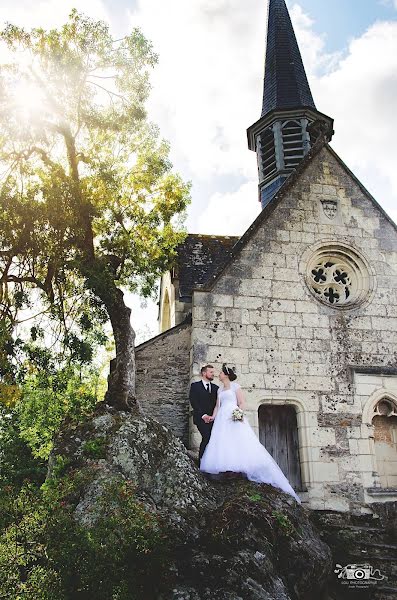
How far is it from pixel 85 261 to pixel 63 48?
423 centimetres

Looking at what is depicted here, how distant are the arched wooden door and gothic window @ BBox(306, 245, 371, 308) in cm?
261

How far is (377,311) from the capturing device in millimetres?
11398

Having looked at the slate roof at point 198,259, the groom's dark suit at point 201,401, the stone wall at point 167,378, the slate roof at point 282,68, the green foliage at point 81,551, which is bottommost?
the green foliage at point 81,551

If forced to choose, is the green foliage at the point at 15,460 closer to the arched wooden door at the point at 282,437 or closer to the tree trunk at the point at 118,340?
the tree trunk at the point at 118,340

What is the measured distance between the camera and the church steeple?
17.5 metres

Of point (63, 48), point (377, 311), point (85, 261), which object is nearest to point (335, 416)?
point (377, 311)

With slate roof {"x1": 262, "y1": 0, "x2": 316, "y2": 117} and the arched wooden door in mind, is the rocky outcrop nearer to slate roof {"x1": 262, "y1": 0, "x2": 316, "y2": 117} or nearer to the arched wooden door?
the arched wooden door

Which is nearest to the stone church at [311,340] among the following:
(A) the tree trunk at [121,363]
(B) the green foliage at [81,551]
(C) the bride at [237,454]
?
(A) the tree trunk at [121,363]

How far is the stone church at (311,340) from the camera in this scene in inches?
401

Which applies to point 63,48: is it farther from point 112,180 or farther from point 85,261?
point 85,261

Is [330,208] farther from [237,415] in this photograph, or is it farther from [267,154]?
[267,154]

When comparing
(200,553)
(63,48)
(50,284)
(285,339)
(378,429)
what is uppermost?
(63,48)

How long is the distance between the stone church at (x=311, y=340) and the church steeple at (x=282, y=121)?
463cm

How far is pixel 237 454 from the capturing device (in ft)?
26.0
